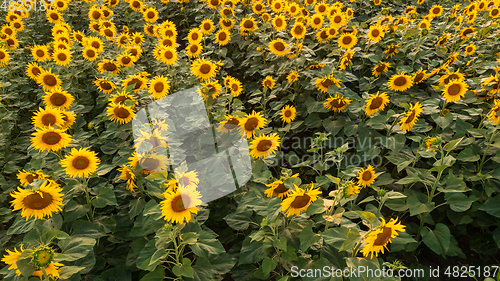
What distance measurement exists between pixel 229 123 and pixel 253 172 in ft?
1.88

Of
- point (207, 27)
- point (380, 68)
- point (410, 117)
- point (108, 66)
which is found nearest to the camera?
point (410, 117)

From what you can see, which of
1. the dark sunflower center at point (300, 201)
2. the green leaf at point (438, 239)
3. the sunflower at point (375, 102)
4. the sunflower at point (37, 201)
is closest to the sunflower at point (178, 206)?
the dark sunflower center at point (300, 201)

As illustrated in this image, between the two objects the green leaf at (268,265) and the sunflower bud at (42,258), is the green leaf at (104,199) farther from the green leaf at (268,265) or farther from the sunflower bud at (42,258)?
the green leaf at (268,265)

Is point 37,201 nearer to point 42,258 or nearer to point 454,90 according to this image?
point 42,258

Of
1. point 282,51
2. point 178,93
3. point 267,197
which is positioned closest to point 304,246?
point 267,197

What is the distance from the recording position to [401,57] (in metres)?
4.04

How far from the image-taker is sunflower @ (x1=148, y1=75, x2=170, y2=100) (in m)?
3.06

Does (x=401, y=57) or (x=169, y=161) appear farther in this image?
(x=401, y=57)

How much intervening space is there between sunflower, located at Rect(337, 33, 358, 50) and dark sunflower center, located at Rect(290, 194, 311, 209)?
9.18 ft

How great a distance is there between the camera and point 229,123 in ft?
8.94

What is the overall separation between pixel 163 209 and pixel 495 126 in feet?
10.1

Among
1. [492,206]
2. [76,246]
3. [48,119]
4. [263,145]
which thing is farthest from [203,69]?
[492,206]

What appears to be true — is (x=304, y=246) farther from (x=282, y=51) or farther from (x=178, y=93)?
(x=282, y=51)

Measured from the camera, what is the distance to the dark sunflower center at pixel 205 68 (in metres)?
3.31
